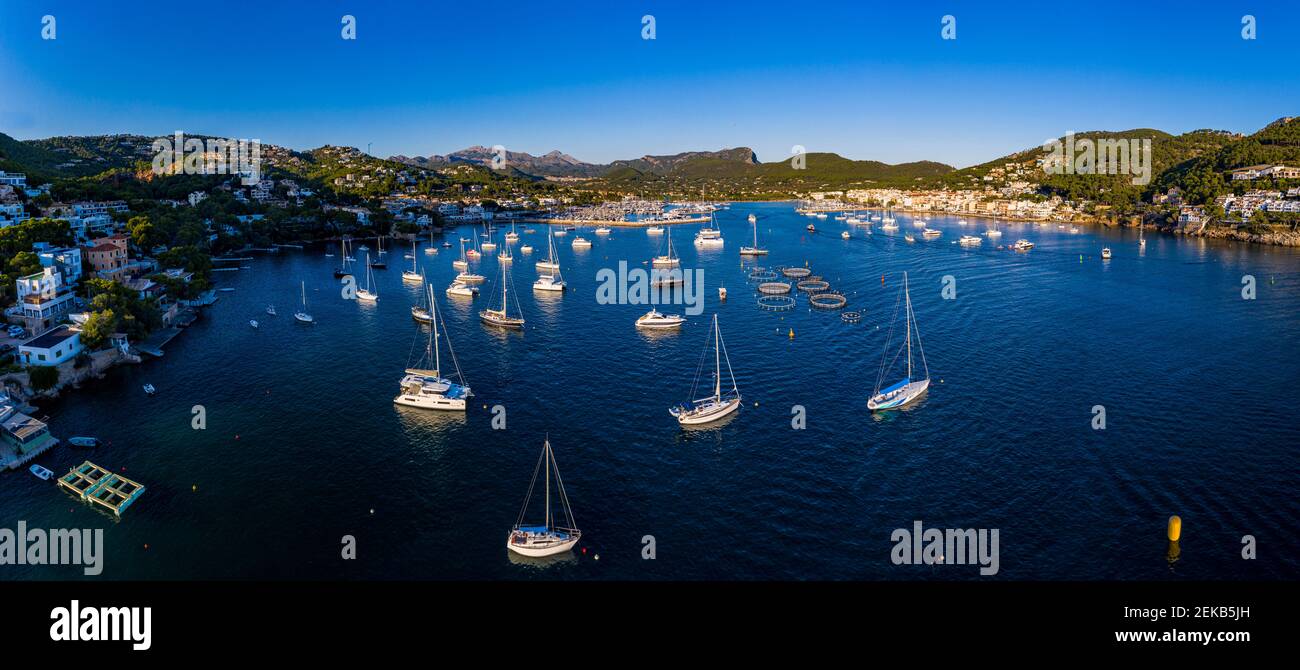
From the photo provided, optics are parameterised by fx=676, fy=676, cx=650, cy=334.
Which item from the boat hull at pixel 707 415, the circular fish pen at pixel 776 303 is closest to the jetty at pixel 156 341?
the boat hull at pixel 707 415

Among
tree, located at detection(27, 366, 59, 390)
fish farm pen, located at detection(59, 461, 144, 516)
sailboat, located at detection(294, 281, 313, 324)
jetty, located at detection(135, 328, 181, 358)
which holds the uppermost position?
sailboat, located at detection(294, 281, 313, 324)

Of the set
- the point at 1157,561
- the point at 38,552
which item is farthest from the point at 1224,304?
the point at 38,552

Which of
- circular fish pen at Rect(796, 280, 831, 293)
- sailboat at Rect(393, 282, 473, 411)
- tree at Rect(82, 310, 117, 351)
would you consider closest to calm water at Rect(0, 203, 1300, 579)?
sailboat at Rect(393, 282, 473, 411)

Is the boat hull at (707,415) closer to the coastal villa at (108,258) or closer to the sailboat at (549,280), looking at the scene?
the sailboat at (549,280)

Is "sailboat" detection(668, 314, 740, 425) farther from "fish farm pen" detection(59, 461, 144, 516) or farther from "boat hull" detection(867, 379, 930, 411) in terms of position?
"fish farm pen" detection(59, 461, 144, 516)

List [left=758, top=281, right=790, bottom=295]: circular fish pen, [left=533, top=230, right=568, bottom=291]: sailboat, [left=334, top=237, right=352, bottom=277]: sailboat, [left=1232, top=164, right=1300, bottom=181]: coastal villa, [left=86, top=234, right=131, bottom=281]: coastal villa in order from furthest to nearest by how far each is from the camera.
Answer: [left=1232, top=164, right=1300, bottom=181]: coastal villa → [left=334, top=237, right=352, bottom=277]: sailboat → [left=533, top=230, right=568, bottom=291]: sailboat → [left=758, top=281, right=790, bottom=295]: circular fish pen → [left=86, top=234, right=131, bottom=281]: coastal villa

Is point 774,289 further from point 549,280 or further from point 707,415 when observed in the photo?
point 707,415
